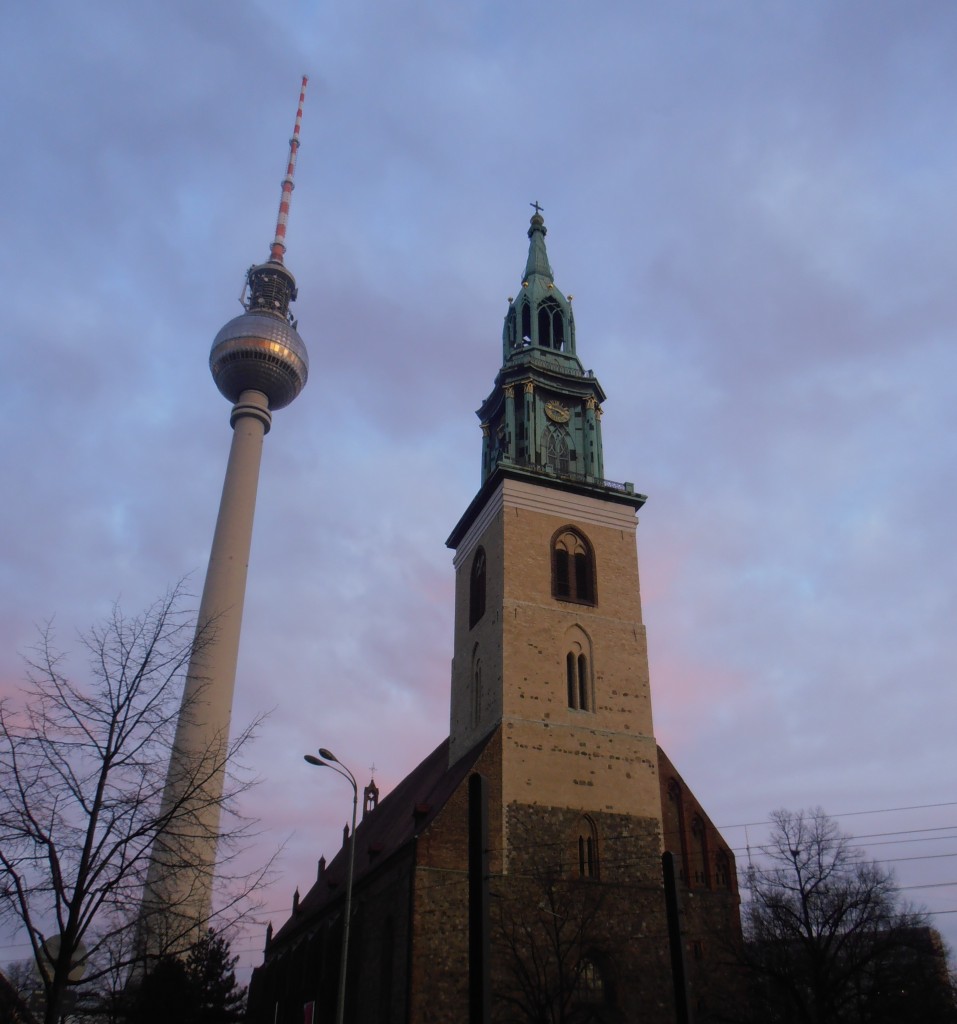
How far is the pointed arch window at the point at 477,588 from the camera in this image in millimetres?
37938

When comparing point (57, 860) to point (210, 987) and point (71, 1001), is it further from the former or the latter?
point (210, 987)

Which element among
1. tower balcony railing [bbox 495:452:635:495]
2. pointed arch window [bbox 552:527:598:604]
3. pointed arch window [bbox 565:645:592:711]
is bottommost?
pointed arch window [bbox 565:645:592:711]

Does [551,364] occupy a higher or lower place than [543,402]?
higher

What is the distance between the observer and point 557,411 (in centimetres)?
4169

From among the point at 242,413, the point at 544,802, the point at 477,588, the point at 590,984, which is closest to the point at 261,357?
the point at 242,413

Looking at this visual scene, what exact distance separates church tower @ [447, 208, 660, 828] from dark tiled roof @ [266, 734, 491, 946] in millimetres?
1780

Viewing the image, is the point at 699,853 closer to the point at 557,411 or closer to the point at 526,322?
the point at 557,411

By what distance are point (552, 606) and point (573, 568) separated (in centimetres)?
234

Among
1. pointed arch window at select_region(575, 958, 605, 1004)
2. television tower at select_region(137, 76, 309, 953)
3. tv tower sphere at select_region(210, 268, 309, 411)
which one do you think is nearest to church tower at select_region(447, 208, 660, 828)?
pointed arch window at select_region(575, 958, 605, 1004)

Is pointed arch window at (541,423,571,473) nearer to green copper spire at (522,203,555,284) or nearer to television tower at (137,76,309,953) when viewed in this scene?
green copper spire at (522,203,555,284)

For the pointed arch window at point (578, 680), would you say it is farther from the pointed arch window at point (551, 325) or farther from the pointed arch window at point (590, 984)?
the pointed arch window at point (551, 325)

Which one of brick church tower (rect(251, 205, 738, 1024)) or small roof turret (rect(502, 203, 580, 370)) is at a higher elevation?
small roof turret (rect(502, 203, 580, 370))

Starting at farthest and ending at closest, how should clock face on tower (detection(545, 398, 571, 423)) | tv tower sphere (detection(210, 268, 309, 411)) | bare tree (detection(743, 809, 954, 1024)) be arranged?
tv tower sphere (detection(210, 268, 309, 411))
clock face on tower (detection(545, 398, 571, 423))
bare tree (detection(743, 809, 954, 1024))

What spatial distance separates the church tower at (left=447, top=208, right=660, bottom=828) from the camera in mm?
32062
